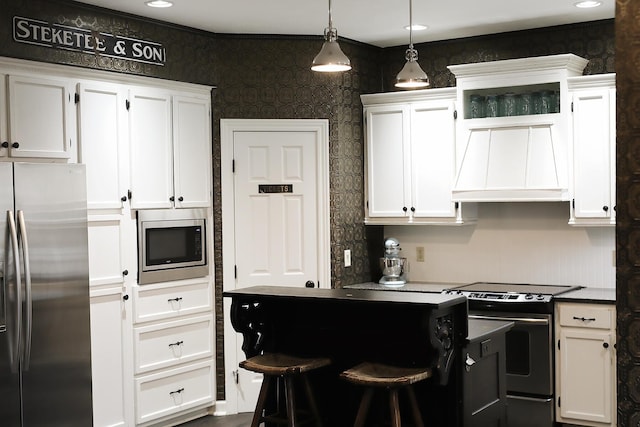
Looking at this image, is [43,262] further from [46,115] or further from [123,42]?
[123,42]

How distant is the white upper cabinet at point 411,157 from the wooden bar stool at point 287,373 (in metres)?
2.29

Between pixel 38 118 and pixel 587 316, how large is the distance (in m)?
3.53

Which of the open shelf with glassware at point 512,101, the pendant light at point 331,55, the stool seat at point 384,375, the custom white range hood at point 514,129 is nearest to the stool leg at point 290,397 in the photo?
the stool seat at point 384,375

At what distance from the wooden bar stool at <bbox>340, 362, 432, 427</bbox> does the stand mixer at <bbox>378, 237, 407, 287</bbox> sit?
2.48 meters

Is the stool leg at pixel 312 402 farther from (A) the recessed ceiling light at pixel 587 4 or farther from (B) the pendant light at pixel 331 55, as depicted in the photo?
(A) the recessed ceiling light at pixel 587 4

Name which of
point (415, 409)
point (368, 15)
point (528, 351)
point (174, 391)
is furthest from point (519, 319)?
point (174, 391)

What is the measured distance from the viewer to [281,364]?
4.22 m

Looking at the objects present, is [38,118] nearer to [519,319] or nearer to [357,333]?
[357,333]

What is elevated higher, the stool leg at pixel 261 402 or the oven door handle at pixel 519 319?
the oven door handle at pixel 519 319

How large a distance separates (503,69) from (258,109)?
5.68 ft

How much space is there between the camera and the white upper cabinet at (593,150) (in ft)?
18.1

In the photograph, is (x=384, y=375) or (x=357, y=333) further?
(x=357, y=333)

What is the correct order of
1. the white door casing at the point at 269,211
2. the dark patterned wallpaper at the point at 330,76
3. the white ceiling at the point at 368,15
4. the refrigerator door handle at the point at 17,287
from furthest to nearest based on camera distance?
the white door casing at the point at 269,211, the dark patterned wallpaper at the point at 330,76, the white ceiling at the point at 368,15, the refrigerator door handle at the point at 17,287

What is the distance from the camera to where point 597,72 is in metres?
5.84
